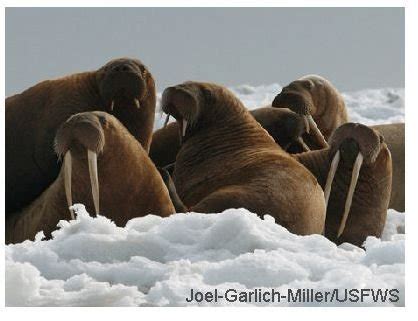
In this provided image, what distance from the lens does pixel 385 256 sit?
5238 millimetres

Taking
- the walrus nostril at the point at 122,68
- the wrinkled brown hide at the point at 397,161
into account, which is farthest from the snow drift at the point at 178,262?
the wrinkled brown hide at the point at 397,161

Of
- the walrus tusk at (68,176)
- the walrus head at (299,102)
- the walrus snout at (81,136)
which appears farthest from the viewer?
the walrus head at (299,102)

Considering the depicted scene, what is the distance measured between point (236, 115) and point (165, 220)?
8.36ft

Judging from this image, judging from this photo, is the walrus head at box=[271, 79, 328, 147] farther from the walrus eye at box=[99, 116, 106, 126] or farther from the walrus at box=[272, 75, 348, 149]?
the walrus eye at box=[99, 116, 106, 126]

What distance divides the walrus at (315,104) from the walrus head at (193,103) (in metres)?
1.36

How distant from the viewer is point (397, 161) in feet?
35.0

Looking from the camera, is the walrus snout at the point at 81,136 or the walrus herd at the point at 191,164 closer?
the walrus snout at the point at 81,136

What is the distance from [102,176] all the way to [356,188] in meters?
2.20

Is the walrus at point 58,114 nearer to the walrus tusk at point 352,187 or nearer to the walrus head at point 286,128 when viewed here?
the walrus head at point 286,128

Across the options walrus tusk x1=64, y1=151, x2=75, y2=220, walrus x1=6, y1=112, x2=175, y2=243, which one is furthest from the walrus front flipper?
walrus tusk x1=64, y1=151, x2=75, y2=220

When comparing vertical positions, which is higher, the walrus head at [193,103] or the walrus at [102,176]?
the walrus head at [193,103]

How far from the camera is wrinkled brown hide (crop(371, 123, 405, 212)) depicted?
409 inches

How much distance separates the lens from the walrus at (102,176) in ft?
20.9

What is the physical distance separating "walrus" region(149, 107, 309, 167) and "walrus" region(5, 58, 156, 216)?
74 centimetres
